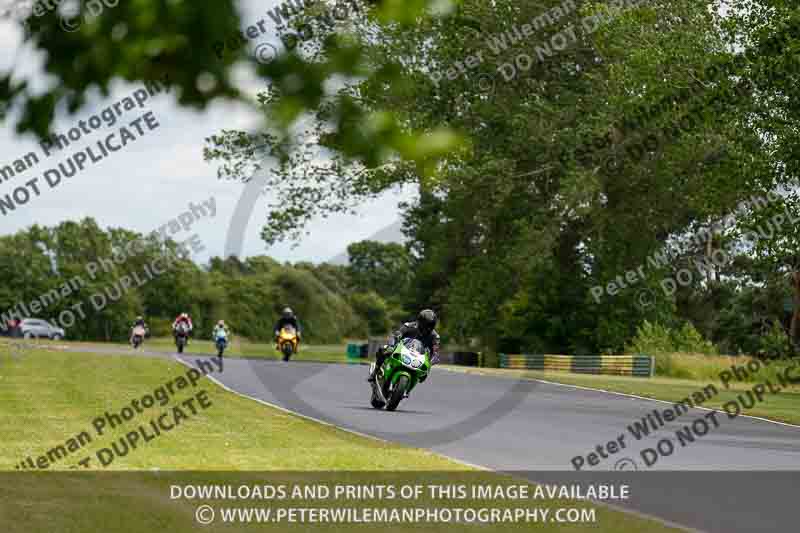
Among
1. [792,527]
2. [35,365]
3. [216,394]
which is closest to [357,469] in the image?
[792,527]

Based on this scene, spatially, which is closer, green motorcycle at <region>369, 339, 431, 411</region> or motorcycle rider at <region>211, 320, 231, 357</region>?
green motorcycle at <region>369, 339, 431, 411</region>

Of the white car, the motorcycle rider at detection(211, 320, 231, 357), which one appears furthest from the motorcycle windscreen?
the white car

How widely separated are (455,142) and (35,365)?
33450 mm

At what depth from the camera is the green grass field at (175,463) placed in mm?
9664

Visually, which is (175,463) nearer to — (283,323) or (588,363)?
(283,323)

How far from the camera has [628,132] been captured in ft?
158

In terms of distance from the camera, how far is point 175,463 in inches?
513
